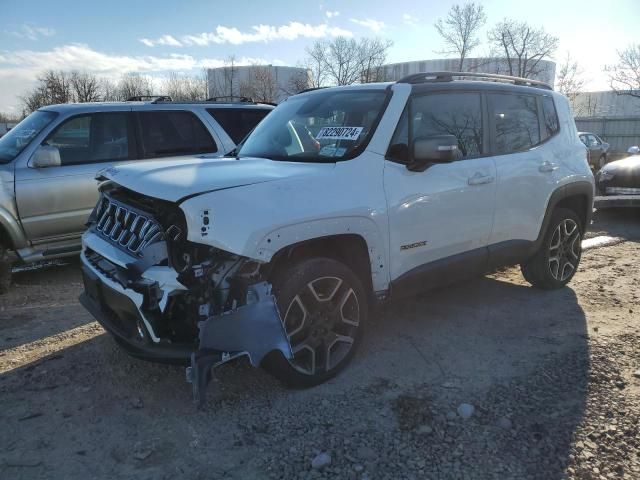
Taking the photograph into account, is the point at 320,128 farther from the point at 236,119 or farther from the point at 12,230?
the point at 12,230

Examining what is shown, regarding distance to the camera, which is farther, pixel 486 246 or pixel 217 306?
pixel 486 246

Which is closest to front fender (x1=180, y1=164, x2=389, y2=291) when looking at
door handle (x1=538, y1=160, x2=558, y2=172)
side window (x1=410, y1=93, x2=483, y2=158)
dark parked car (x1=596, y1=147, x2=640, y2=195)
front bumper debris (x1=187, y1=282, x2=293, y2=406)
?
front bumper debris (x1=187, y1=282, x2=293, y2=406)

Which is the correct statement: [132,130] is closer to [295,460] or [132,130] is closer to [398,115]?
[398,115]

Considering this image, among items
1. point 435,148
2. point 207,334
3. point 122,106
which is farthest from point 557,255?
point 122,106

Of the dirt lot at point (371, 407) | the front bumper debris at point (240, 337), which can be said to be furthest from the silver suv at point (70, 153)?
the front bumper debris at point (240, 337)

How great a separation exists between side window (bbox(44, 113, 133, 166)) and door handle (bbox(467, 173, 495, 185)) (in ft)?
13.5

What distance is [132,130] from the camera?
248 inches

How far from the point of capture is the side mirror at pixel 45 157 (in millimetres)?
5543

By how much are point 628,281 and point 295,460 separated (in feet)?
15.0

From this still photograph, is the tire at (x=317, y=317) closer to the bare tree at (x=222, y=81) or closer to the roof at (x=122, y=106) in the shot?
the roof at (x=122, y=106)

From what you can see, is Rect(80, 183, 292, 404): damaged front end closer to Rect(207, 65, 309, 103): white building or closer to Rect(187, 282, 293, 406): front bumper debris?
Rect(187, 282, 293, 406): front bumper debris

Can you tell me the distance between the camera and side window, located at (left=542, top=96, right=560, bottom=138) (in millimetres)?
4961

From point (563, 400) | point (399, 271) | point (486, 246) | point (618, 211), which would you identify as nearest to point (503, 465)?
point (563, 400)

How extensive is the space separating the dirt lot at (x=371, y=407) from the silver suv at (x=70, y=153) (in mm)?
1238
